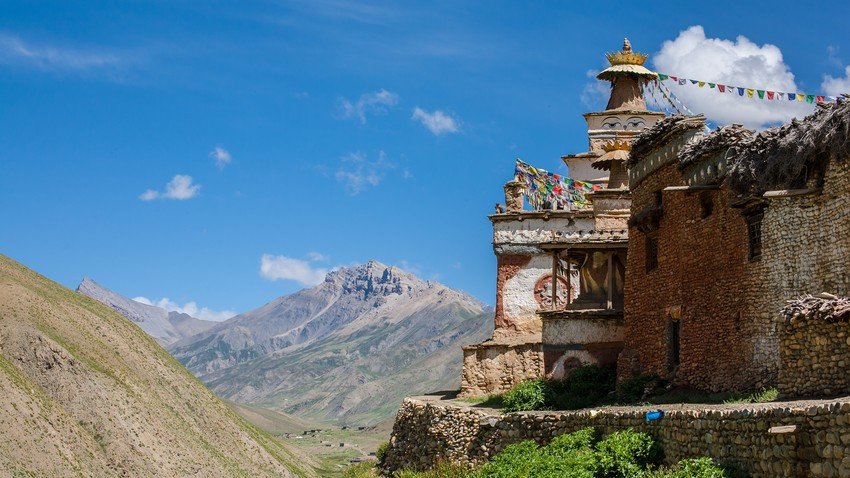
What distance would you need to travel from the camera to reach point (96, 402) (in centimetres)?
6644

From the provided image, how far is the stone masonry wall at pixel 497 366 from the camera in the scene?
34.8m

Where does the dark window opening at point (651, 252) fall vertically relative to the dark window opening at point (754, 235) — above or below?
above

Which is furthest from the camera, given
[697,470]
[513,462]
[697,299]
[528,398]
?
[528,398]

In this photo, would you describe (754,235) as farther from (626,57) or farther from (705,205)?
(626,57)

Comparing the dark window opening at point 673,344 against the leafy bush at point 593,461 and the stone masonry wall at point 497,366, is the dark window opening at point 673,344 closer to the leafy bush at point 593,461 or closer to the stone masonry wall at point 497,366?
the leafy bush at point 593,461

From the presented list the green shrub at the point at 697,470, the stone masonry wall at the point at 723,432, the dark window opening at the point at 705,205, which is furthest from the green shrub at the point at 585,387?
the green shrub at the point at 697,470

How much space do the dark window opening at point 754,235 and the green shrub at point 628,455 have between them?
20.9 ft

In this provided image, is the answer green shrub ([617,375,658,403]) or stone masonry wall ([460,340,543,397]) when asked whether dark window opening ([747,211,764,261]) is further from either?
stone masonry wall ([460,340,543,397])

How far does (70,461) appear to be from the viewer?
57344mm

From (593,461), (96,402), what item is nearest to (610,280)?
(593,461)

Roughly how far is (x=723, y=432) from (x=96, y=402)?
54479 mm

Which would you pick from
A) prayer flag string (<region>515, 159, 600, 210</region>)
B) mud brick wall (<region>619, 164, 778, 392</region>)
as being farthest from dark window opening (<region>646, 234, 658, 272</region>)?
prayer flag string (<region>515, 159, 600, 210</region>)

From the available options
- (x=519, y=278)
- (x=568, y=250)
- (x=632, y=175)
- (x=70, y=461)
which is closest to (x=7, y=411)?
(x=70, y=461)

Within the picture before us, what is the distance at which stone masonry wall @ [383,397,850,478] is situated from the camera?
14.7 m
